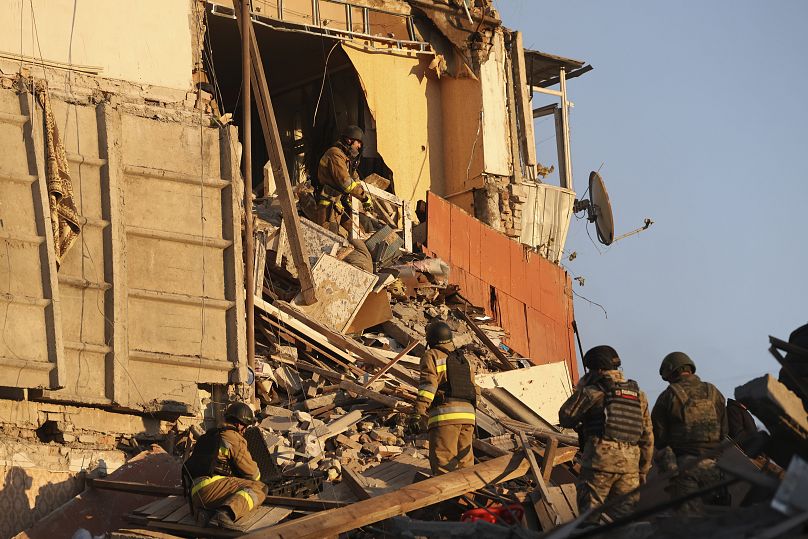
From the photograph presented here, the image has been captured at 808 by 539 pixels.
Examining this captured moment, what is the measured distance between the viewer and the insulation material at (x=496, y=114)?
21609mm

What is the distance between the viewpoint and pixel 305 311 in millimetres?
15641

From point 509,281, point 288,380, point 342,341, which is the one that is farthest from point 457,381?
point 509,281

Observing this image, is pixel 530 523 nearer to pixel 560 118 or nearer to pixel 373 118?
pixel 373 118

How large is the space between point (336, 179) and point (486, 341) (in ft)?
10.1

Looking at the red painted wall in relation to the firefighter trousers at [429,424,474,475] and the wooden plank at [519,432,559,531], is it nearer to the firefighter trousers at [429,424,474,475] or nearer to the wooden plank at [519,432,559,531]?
the firefighter trousers at [429,424,474,475]

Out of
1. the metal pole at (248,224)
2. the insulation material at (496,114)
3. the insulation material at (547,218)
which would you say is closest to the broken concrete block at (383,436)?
the metal pole at (248,224)

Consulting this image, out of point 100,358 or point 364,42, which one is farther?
point 364,42

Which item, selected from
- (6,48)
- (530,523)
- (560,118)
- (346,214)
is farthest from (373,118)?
(530,523)

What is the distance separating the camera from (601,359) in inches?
376

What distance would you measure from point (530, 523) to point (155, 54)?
7.66 metres

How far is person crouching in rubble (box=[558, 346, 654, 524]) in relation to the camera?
9.46 meters

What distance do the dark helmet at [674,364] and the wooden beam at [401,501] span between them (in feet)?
6.01

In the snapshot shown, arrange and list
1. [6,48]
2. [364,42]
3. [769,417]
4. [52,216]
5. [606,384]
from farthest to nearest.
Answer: [364,42]
[6,48]
[52,216]
[606,384]
[769,417]

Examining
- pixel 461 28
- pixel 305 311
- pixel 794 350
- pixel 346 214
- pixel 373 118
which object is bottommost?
pixel 794 350
